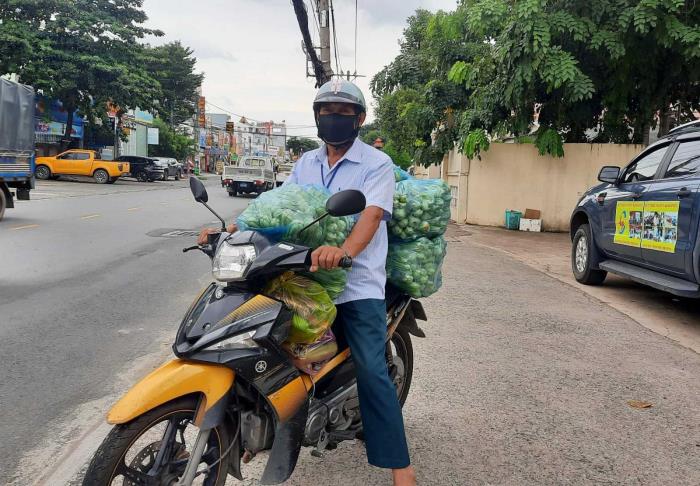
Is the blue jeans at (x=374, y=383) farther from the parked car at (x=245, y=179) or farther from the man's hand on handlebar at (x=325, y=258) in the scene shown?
the parked car at (x=245, y=179)

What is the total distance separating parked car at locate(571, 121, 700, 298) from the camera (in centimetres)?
588

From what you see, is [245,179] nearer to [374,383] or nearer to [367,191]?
[367,191]

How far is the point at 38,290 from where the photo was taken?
690 cm

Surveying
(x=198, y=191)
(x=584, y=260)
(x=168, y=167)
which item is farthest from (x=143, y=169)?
(x=198, y=191)

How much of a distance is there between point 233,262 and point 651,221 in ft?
18.7

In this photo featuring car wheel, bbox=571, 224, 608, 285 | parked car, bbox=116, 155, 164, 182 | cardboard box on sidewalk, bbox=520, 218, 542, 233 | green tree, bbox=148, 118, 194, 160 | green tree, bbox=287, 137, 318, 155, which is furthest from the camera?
green tree, bbox=287, 137, 318, 155

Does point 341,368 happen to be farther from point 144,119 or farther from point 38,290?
point 144,119

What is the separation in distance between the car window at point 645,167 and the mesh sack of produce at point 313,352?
5710 millimetres

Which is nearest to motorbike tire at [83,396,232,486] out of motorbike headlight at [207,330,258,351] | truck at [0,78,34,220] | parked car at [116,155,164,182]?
motorbike headlight at [207,330,258,351]

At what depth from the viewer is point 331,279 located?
8.34 ft

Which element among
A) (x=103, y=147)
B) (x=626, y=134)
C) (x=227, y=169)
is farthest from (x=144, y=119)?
(x=626, y=134)

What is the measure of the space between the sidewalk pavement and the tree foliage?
2.92m

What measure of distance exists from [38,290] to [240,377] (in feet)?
18.1

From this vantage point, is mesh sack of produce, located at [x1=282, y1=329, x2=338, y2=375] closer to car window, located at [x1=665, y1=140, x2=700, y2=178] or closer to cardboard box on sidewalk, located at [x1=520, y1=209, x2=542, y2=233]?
car window, located at [x1=665, y1=140, x2=700, y2=178]
